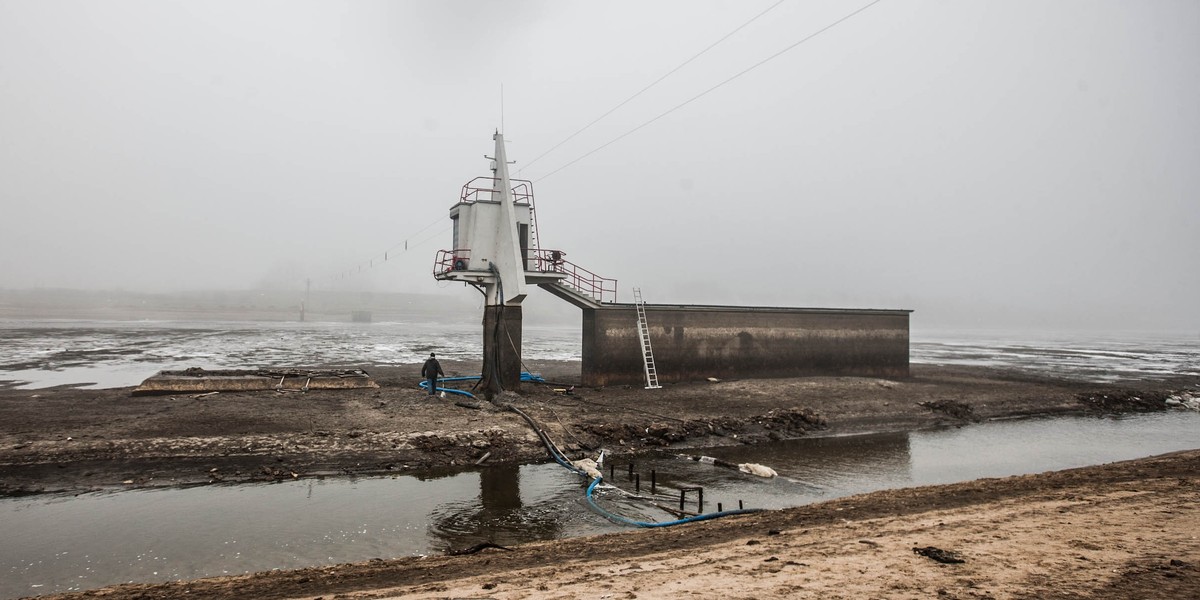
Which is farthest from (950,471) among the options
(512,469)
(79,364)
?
(79,364)

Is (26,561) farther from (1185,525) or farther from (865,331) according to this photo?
(865,331)

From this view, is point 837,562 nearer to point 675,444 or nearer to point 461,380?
point 675,444

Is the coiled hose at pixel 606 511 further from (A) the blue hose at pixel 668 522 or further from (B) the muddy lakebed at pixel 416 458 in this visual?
(B) the muddy lakebed at pixel 416 458

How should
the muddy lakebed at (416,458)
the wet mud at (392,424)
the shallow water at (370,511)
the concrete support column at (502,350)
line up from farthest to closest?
the concrete support column at (502,350), the wet mud at (392,424), the muddy lakebed at (416,458), the shallow water at (370,511)

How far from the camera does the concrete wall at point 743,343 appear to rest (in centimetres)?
2669

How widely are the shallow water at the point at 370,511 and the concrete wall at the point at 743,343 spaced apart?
29.6 ft

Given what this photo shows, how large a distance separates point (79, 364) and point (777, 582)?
4040 centimetres

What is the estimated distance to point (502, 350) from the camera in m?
23.2

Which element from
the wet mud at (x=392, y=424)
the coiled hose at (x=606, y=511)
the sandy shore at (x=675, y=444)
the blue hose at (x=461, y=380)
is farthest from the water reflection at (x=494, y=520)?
the blue hose at (x=461, y=380)

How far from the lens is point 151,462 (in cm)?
1428

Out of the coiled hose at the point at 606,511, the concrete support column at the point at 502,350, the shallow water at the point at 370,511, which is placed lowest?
the shallow water at the point at 370,511

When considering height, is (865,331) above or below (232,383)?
above

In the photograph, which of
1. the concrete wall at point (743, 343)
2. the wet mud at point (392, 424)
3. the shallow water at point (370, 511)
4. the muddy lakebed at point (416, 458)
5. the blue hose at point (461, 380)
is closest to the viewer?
the shallow water at point (370, 511)

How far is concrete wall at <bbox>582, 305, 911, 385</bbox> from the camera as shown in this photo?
26.7 meters
